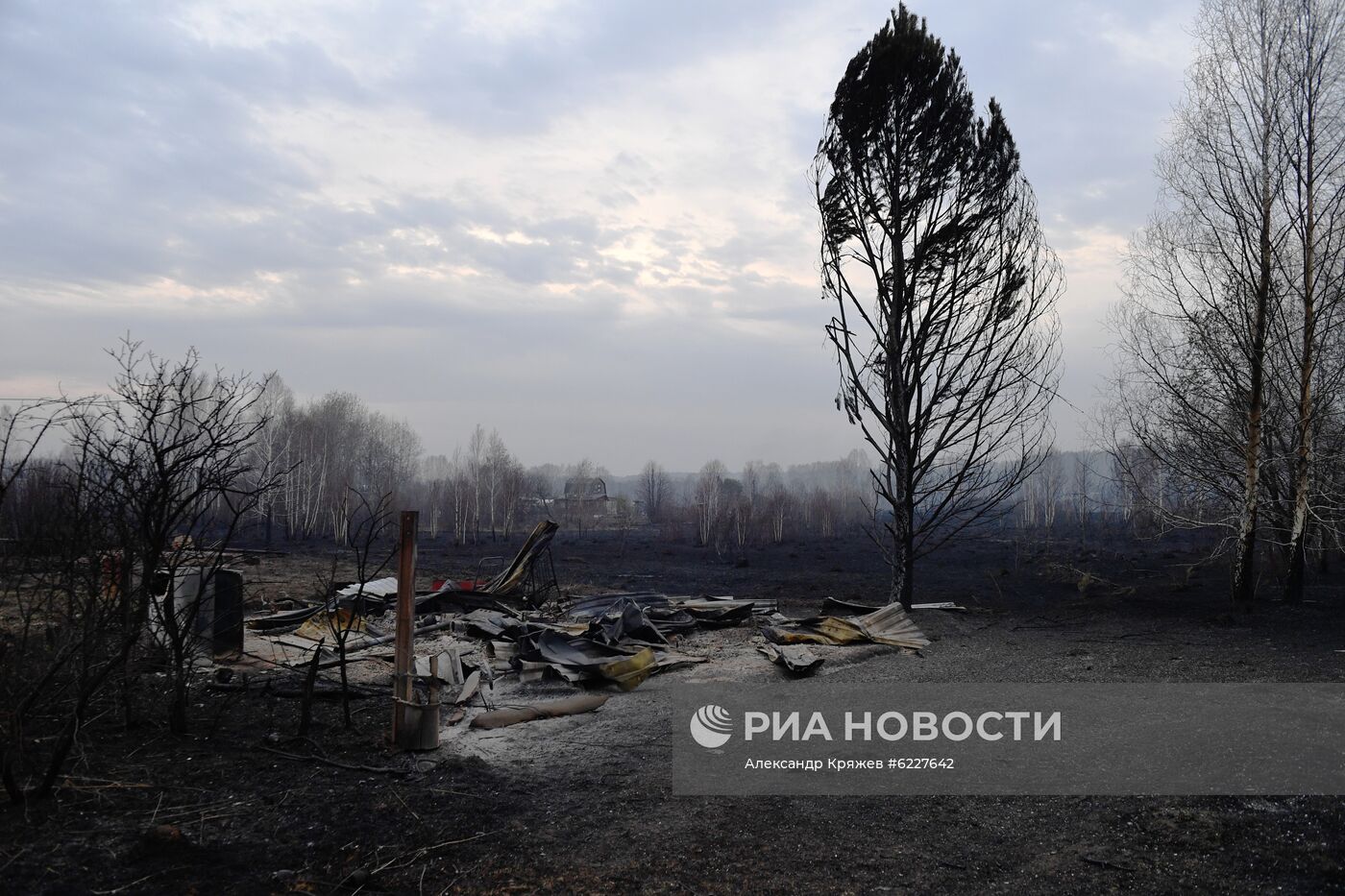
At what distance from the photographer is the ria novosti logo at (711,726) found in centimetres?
584

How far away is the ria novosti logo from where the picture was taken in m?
5.84

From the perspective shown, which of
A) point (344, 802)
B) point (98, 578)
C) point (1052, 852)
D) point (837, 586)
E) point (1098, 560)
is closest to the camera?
point (1052, 852)

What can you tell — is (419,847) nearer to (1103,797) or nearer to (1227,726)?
(1103,797)

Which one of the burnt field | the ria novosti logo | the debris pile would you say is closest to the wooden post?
the debris pile

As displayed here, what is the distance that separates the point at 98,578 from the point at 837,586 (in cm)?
1579

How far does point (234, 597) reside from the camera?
877 centimetres

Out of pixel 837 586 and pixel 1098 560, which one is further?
pixel 1098 560

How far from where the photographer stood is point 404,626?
552 cm

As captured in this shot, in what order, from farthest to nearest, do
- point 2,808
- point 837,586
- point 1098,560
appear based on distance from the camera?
point 1098,560
point 837,586
point 2,808

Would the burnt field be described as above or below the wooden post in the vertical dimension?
below

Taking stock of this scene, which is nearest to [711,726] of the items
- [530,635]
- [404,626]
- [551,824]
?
[551,824]

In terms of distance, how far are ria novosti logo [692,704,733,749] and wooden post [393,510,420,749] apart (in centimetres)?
200

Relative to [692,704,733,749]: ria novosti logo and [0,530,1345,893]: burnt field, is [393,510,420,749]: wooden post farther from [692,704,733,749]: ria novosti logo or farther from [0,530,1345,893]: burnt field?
[692,704,733,749]: ria novosti logo

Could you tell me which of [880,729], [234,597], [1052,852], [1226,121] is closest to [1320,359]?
[1226,121]
